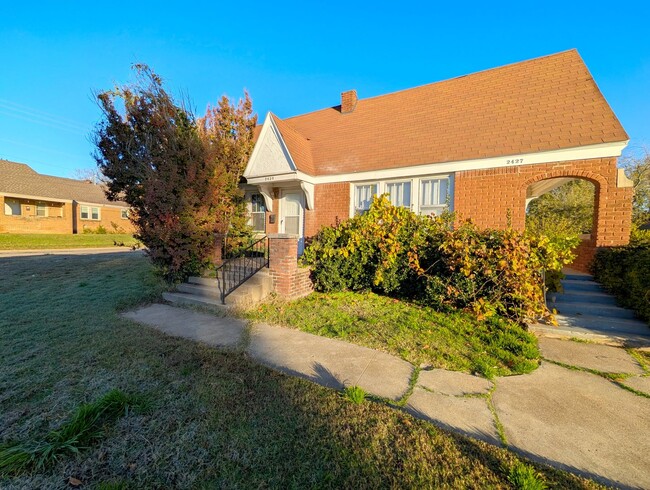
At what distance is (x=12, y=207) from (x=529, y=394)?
33900 millimetres

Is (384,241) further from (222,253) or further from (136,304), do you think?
(136,304)

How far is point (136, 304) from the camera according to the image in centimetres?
584

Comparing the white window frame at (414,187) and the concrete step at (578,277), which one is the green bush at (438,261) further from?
the white window frame at (414,187)

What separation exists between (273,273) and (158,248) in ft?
9.30

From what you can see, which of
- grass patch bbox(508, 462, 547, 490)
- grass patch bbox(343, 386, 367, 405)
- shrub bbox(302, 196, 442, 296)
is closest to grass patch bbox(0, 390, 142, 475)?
grass patch bbox(343, 386, 367, 405)

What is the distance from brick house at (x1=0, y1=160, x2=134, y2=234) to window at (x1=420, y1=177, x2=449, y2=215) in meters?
22.8

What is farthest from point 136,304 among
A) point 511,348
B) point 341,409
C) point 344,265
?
point 511,348

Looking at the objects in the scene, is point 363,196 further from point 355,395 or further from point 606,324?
point 355,395

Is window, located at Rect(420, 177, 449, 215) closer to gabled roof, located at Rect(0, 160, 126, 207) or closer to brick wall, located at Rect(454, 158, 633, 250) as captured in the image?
brick wall, located at Rect(454, 158, 633, 250)

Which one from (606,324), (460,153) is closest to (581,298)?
(606,324)

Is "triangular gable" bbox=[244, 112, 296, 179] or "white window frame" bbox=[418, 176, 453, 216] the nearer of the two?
"white window frame" bbox=[418, 176, 453, 216]

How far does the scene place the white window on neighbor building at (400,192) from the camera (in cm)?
816

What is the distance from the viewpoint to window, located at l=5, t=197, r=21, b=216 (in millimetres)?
21625

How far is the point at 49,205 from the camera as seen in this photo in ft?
79.9
